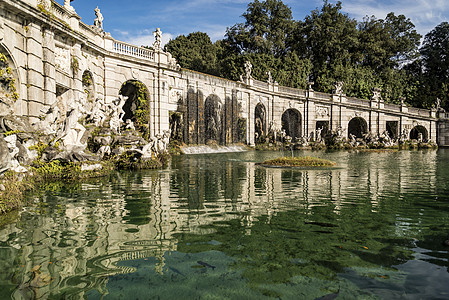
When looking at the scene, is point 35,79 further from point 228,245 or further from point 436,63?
point 436,63

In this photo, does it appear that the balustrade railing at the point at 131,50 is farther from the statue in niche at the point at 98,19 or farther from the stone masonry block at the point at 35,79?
the stone masonry block at the point at 35,79

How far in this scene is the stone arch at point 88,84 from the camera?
2308 cm

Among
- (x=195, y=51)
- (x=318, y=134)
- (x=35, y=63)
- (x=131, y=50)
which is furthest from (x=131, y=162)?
(x=195, y=51)

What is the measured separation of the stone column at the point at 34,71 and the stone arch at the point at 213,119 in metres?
17.5

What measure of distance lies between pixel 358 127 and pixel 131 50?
3823 cm

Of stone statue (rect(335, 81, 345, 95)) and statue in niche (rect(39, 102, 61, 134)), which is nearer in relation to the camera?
statue in niche (rect(39, 102, 61, 134))

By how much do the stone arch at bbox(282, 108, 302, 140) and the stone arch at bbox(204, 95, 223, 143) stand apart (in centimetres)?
1469

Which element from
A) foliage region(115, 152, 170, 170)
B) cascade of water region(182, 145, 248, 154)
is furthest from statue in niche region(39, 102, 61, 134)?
cascade of water region(182, 145, 248, 154)

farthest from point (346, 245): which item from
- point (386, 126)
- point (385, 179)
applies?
point (386, 126)

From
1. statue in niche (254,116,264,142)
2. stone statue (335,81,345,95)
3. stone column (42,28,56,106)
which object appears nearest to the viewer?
stone column (42,28,56,106)

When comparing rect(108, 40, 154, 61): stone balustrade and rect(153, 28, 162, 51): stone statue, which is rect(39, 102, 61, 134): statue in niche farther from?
rect(153, 28, 162, 51): stone statue

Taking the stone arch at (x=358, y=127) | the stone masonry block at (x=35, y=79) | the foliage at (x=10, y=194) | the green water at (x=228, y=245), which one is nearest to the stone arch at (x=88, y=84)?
the stone masonry block at (x=35, y=79)

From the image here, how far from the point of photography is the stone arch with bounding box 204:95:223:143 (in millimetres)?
32406

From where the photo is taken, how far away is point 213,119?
1308 inches
